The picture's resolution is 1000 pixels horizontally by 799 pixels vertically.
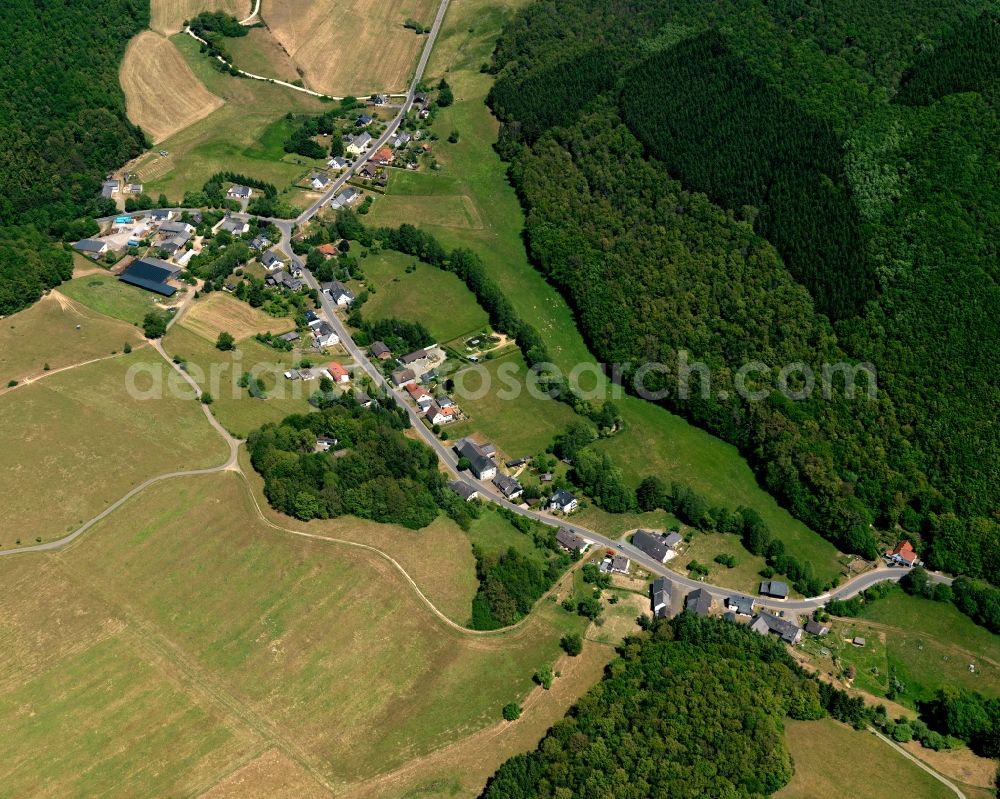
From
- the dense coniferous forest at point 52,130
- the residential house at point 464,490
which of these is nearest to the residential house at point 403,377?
the residential house at point 464,490

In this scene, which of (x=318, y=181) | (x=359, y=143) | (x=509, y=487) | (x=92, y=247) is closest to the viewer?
(x=509, y=487)

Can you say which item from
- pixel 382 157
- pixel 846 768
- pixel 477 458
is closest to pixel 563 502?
pixel 477 458

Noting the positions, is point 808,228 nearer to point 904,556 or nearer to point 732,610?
point 904,556

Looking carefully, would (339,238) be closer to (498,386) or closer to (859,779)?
(498,386)

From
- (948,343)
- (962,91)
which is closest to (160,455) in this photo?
(948,343)

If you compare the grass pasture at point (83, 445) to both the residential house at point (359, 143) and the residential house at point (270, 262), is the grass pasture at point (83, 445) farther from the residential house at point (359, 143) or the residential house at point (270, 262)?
the residential house at point (359, 143)
